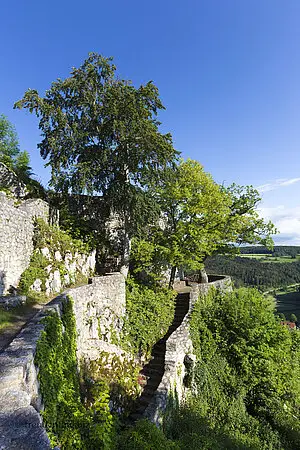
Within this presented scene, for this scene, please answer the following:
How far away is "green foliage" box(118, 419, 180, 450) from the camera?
4.68 meters

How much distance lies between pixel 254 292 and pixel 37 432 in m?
13.5

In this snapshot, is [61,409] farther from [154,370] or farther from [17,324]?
→ [154,370]

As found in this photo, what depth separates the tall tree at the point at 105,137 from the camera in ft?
40.8

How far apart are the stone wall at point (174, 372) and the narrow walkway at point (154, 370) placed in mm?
454

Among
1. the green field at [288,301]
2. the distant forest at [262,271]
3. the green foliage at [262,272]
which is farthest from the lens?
the distant forest at [262,271]

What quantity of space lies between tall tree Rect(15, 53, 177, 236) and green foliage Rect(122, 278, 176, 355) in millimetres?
3457

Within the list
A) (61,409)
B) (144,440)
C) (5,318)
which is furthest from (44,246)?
(144,440)

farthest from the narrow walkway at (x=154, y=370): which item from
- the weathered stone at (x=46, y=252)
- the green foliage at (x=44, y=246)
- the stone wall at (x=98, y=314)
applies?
the weathered stone at (x=46, y=252)

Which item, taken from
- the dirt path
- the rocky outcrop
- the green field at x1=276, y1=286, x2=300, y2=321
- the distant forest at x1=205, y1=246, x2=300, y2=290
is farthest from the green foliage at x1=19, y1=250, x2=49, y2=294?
the green field at x1=276, y1=286, x2=300, y2=321

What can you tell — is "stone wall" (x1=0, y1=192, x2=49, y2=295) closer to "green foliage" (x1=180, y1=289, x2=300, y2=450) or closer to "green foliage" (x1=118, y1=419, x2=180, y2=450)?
"green foliage" (x1=118, y1=419, x2=180, y2=450)

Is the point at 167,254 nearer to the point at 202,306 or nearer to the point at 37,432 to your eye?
the point at 202,306

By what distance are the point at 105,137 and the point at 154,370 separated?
11.3 metres

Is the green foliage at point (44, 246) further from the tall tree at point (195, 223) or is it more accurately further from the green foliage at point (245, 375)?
the green foliage at point (245, 375)

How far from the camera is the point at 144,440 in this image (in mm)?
4848
